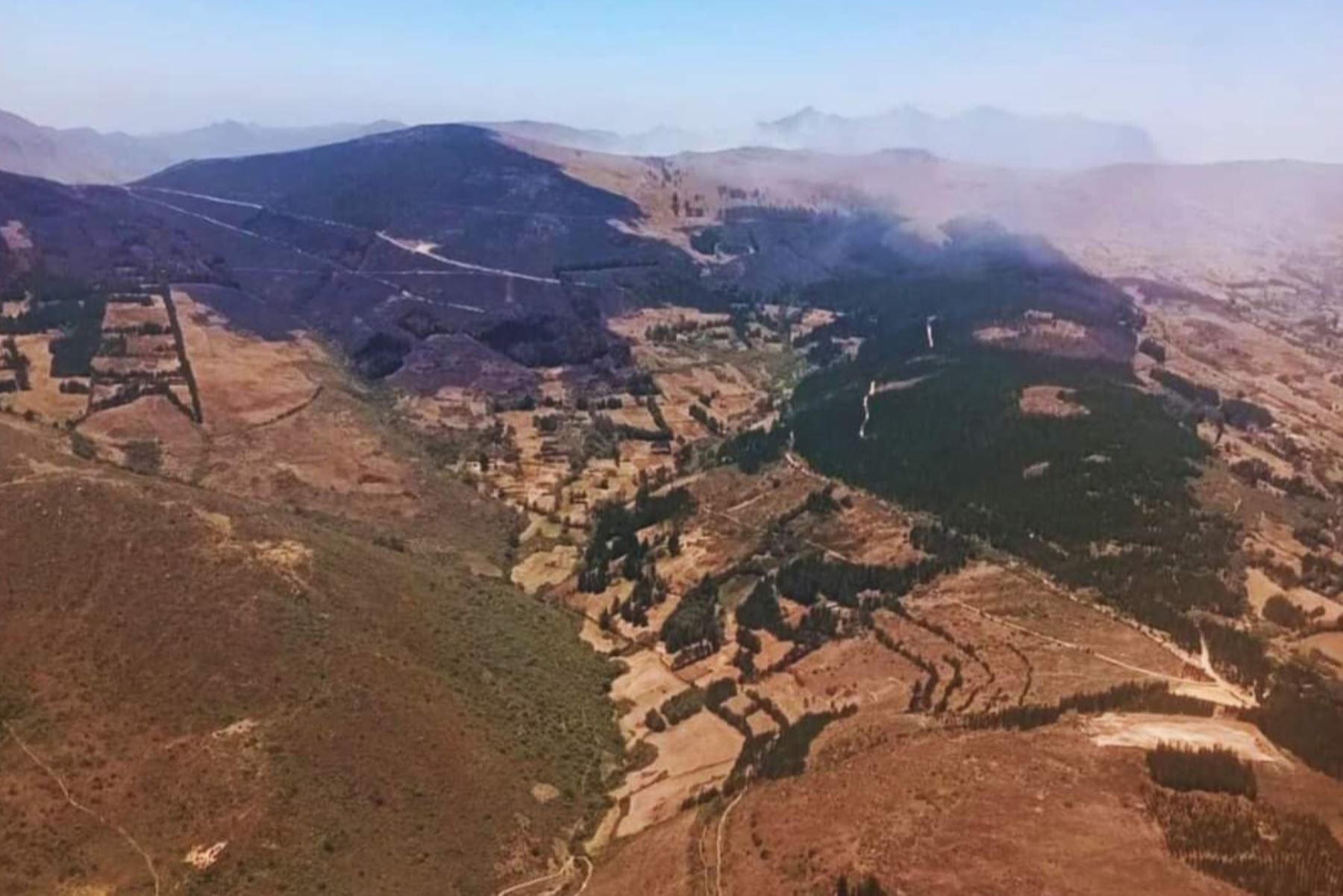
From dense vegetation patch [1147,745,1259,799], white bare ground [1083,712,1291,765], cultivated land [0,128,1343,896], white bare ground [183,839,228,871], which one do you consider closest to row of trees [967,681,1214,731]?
cultivated land [0,128,1343,896]

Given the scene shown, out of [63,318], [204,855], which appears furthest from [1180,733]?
[63,318]

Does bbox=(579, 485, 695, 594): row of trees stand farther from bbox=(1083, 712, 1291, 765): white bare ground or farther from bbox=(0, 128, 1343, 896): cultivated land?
bbox=(1083, 712, 1291, 765): white bare ground

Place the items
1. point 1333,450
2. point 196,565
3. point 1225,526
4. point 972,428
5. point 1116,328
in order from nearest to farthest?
point 196,565, point 1225,526, point 972,428, point 1333,450, point 1116,328

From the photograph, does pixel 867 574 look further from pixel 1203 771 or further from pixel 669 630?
pixel 1203 771

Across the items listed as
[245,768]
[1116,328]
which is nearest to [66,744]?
[245,768]

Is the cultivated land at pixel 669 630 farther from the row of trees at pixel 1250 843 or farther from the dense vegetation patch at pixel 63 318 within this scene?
the dense vegetation patch at pixel 63 318

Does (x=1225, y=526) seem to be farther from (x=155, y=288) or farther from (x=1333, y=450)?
(x=155, y=288)
